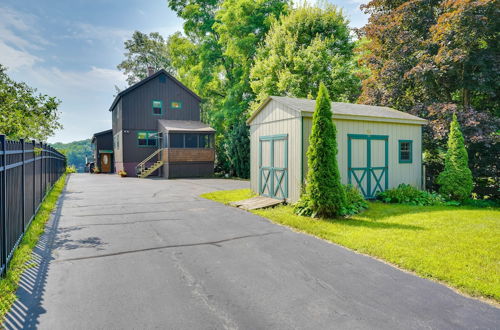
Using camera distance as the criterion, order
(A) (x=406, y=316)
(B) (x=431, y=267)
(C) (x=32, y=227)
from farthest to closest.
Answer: (C) (x=32, y=227) → (B) (x=431, y=267) → (A) (x=406, y=316)

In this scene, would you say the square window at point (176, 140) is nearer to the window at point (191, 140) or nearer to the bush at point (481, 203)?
the window at point (191, 140)

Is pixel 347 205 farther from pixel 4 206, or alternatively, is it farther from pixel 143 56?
pixel 143 56

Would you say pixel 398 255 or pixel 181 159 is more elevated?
pixel 181 159

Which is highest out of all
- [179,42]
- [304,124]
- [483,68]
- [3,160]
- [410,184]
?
[179,42]

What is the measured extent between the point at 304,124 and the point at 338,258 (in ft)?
18.2

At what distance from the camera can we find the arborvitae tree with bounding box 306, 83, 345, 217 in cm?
809

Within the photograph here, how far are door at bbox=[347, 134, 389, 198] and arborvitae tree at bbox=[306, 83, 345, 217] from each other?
2.72 meters

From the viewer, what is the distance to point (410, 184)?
1262cm

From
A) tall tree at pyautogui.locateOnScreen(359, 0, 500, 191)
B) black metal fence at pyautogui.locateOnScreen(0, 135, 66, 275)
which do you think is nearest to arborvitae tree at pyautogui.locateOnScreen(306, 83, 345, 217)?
black metal fence at pyautogui.locateOnScreen(0, 135, 66, 275)

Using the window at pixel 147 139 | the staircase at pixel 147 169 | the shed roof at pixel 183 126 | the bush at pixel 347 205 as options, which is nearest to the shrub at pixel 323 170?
the bush at pixel 347 205

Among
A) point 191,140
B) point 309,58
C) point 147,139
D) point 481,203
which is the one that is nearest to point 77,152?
point 147,139

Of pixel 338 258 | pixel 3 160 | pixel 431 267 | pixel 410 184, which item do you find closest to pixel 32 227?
pixel 3 160

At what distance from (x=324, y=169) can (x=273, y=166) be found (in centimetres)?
339

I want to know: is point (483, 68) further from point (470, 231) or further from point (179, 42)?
point (179, 42)
